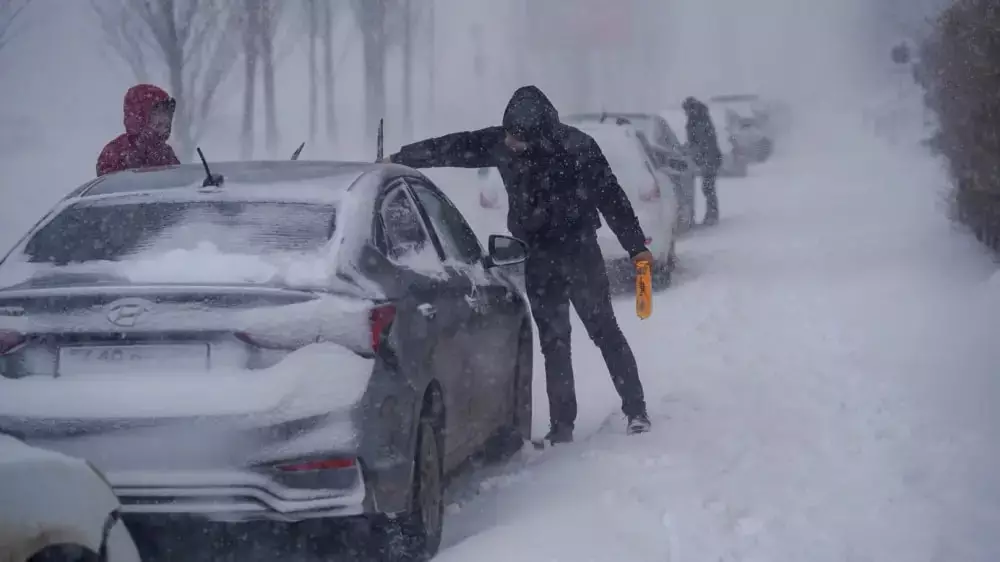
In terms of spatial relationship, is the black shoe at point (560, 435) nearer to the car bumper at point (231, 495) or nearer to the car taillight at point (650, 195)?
the car bumper at point (231, 495)

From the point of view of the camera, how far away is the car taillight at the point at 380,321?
4.50 meters

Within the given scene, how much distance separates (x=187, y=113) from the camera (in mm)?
27547

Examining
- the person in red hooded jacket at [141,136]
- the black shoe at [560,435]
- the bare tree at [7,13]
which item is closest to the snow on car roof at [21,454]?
the black shoe at [560,435]

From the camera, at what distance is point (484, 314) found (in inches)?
239

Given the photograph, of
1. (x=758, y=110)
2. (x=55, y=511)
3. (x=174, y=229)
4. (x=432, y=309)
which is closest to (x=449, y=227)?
(x=432, y=309)

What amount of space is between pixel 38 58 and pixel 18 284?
4260 cm

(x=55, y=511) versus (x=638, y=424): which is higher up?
(x=55, y=511)

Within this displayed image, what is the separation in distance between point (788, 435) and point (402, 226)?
260cm

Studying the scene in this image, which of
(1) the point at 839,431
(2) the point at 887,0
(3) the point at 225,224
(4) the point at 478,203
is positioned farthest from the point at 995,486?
(2) the point at 887,0

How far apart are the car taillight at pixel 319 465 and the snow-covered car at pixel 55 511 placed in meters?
0.72

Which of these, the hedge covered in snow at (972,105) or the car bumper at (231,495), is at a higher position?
the hedge covered in snow at (972,105)

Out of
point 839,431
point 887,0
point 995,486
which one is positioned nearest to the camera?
point 995,486

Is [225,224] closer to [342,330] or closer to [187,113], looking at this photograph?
[342,330]

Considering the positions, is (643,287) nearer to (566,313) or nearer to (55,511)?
(566,313)
